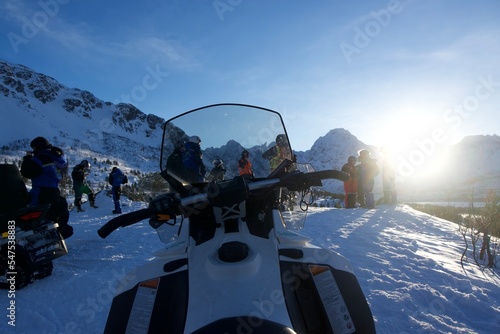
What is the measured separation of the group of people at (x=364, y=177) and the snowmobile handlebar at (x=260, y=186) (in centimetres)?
938

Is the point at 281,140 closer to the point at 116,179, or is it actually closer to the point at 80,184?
the point at 116,179

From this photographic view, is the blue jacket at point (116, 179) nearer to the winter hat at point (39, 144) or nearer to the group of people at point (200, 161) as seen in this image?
the winter hat at point (39, 144)

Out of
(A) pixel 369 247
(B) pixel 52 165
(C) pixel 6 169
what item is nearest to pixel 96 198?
(B) pixel 52 165

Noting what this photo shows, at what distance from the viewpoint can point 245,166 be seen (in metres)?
2.14

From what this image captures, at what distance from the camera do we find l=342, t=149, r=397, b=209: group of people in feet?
36.7

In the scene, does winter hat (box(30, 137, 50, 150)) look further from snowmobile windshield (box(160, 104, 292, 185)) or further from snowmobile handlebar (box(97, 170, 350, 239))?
snowmobile handlebar (box(97, 170, 350, 239))

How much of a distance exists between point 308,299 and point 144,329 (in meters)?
0.78

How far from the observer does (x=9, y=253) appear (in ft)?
11.4

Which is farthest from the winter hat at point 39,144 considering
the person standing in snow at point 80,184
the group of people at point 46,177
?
the person standing in snow at point 80,184

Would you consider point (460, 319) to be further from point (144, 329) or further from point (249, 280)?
point (144, 329)

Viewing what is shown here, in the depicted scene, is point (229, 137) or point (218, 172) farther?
point (229, 137)

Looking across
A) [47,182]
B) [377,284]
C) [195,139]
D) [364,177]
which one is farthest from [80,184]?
[377,284]

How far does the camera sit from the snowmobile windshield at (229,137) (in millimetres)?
2232

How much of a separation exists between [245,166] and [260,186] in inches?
20.0
